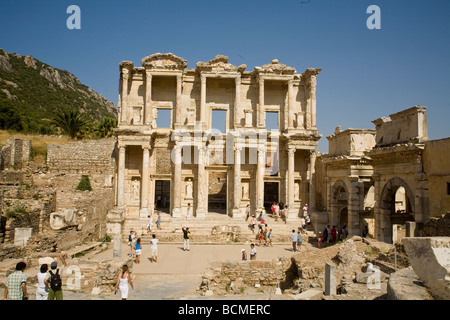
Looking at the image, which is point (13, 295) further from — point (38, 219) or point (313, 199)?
point (313, 199)

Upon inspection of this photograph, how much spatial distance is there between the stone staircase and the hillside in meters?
26.6

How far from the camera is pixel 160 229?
22562 millimetres

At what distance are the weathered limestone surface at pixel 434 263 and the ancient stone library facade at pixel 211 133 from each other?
18.6 metres

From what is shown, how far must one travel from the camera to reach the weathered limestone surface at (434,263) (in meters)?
5.79

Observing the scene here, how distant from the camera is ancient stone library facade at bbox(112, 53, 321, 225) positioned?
82.9 feet

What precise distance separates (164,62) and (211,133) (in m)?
6.03

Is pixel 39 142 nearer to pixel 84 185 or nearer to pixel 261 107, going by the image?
pixel 84 185

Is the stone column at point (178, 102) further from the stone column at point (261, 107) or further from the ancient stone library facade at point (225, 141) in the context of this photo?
the stone column at point (261, 107)

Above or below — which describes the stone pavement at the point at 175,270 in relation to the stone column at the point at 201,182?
below

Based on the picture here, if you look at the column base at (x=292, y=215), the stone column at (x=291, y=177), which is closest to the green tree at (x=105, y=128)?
the stone column at (x=291, y=177)

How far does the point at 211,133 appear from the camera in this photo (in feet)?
85.4

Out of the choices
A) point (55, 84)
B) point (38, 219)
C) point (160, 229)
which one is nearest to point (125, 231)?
point (160, 229)

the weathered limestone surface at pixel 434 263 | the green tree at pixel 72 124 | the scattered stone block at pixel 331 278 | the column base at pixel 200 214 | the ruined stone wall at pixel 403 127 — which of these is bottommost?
the scattered stone block at pixel 331 278

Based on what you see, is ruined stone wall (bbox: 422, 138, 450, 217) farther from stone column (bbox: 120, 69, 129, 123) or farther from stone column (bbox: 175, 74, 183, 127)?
stone column (bbox: 120, 69, 129, 123)
